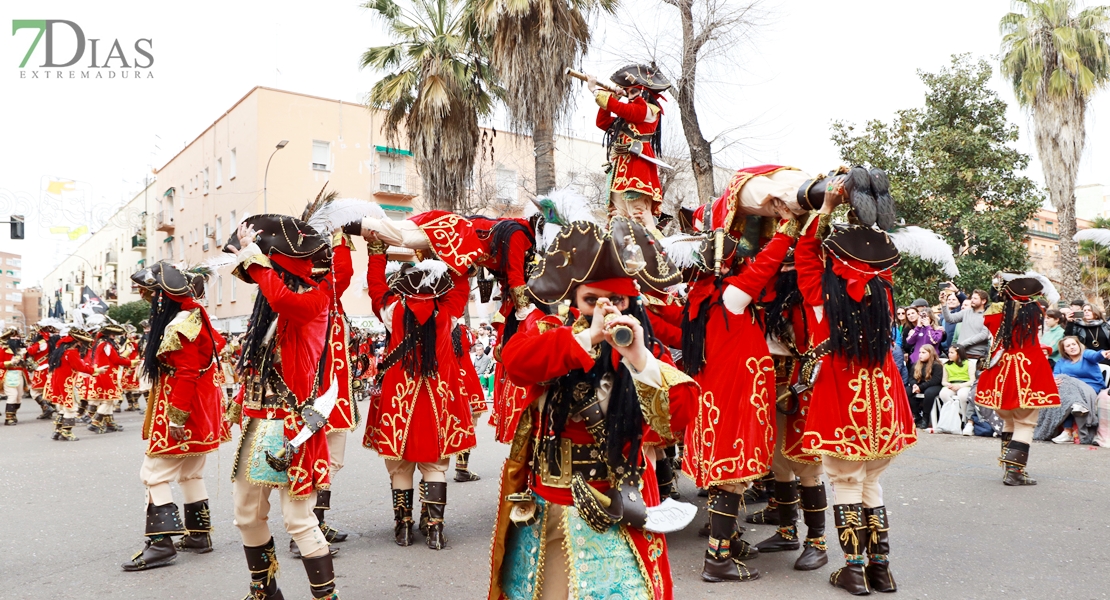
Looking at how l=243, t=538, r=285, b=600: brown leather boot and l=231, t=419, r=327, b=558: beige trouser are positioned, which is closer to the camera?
l=231, t=419, r=327, b=558: beige trouser

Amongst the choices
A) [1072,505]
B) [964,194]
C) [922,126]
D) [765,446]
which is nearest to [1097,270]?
[964,194]

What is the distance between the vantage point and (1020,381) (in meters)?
7.05

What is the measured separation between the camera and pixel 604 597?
101 inches

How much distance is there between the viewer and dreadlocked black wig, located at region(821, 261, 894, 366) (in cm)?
425

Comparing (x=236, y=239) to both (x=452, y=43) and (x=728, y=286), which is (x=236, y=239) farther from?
(x=452, y=43)

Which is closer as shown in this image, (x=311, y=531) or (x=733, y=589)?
(x=311, y=531)

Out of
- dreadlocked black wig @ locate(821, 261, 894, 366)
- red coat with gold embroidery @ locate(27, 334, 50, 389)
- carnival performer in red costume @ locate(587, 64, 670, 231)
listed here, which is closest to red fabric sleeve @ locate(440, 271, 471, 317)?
carnival performer in red costume @ locate(587, 64, 670, 231)

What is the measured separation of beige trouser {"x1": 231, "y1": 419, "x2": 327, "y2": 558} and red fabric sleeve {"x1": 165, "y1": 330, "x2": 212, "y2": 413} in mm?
1624

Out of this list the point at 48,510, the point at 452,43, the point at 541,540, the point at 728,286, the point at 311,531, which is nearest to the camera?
the point at 541,540

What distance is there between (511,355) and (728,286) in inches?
85.8

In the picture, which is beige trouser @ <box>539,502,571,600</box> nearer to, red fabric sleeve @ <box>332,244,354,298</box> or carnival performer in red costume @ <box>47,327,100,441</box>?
red fabric sleeve @ <box>332,244,354,298</box>

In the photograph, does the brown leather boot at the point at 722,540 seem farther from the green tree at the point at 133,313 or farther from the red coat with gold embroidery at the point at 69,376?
the green tree at the point at 133,313

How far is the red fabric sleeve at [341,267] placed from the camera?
513 cm

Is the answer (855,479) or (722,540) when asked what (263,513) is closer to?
(722,540)
